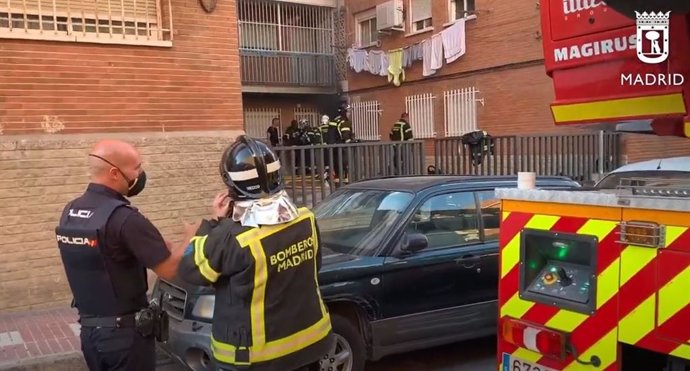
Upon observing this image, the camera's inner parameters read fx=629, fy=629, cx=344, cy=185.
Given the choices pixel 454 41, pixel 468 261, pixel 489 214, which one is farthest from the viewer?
pixel 454 41

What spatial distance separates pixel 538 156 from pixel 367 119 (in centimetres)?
974

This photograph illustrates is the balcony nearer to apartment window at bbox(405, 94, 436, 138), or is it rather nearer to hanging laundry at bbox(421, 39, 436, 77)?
apartment window at bbox(405, 94, 436, 138)

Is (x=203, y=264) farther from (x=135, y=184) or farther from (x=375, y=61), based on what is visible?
(x=375, y=61)

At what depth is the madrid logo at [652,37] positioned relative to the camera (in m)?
2.45

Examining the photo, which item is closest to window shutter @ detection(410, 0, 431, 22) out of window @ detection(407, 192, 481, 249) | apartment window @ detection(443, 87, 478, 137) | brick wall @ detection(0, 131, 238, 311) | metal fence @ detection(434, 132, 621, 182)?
apartment window @ detection(443, 87, 478, 137)

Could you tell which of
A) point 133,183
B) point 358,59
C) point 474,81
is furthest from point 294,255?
point 358,59

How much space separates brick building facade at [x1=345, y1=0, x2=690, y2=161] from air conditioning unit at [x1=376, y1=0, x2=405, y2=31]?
152 mm

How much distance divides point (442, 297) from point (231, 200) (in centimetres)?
293

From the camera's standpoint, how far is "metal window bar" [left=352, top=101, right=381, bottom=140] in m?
21.2

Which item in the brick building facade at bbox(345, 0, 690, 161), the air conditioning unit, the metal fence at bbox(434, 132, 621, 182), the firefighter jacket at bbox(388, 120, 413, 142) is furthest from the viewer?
the air conditioning unit

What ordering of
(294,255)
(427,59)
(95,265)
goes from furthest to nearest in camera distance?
(427,59), (95,265), (294,255)

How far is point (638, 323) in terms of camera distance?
2.57 meters

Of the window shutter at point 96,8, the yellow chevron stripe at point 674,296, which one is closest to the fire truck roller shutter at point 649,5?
the yellow chevron stripe at point 674,296

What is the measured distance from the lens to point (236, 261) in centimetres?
237
